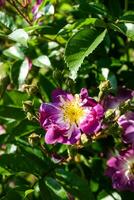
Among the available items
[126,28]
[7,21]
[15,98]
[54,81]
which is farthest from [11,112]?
[126,28]

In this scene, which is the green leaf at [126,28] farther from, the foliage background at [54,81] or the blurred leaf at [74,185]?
the blurred leaf at [74,185]

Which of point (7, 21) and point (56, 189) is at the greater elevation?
point (7, 21)

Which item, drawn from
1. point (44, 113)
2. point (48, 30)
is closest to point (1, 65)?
point (48, 30)

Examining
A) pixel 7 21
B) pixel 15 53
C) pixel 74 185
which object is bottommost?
pixel 74 185

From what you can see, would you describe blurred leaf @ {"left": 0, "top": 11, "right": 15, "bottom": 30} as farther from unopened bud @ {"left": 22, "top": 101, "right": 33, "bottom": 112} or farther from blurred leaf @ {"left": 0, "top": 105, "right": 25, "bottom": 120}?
unopened bud @ {"left": 22, "top": 101, "right": 33, "bottom": 112}

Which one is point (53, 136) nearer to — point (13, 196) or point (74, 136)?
point (74, 136)

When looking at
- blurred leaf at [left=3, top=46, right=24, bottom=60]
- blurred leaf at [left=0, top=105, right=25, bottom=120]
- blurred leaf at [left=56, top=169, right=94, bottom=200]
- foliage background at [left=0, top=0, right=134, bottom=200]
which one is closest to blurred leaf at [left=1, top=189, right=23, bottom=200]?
foliage background at [left=0, top=0, right=134, bottom=200]
